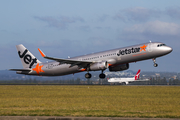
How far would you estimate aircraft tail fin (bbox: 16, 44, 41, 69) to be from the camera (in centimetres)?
6078

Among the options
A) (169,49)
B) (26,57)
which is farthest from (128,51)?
(26,57)

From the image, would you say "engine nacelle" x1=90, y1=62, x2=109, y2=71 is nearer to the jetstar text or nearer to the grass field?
the jetstar text

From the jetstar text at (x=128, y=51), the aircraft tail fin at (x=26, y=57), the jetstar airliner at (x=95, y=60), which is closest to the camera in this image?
the jetstar airliner at (x=95, y=60)

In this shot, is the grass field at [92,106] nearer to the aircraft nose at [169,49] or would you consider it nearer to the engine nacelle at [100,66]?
the aircraft nose at [169,49]

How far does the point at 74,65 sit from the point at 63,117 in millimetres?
39052

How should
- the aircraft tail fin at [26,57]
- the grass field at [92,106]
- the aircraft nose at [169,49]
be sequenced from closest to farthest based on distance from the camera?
the grass field at [92,106] < the aircraft nose at [169,49] < the aircraft tail fin at [26,57]

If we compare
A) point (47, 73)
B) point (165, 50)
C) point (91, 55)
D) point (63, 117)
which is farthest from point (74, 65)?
point (63, 117)

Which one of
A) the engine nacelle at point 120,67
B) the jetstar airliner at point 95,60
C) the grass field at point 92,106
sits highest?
the jetstar airliner at point 95,60

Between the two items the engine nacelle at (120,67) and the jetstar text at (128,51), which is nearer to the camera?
the jetstar text at (128,51)

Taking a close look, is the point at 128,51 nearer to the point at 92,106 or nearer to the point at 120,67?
the point at 120,67

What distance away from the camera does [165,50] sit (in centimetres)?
4466

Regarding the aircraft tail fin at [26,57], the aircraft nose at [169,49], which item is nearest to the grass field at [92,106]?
the aircraft nose at [169,49]

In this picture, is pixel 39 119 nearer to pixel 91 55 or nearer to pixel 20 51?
pixel 91 55

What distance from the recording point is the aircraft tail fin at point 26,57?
199 feet
